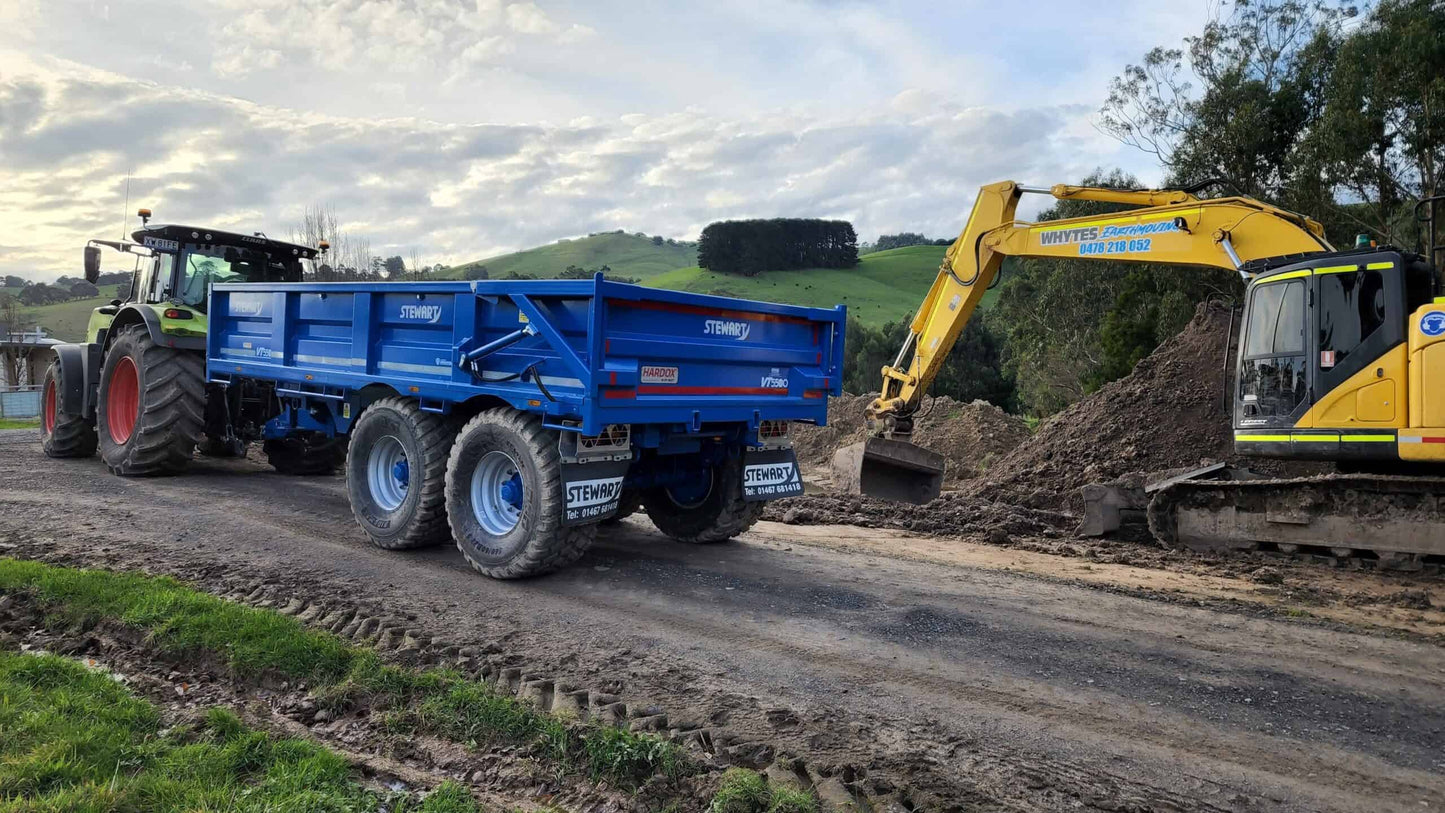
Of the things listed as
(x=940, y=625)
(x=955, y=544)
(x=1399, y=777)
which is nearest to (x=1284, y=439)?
(x=955, y=544)

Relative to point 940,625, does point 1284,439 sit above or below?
above

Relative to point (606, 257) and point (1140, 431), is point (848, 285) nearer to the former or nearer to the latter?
point (606, 257)

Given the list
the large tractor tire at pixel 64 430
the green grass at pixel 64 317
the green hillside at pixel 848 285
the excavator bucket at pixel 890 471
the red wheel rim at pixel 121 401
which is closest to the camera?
the red wheel rim at pixel 121 401

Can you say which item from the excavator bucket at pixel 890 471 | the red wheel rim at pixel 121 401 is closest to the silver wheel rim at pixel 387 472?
the red wheel rim at pixel 121 401

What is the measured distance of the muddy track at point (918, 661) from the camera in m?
3.79

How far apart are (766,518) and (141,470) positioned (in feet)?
23.4

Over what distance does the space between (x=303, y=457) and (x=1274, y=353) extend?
1086cm

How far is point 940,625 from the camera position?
18.7 feet

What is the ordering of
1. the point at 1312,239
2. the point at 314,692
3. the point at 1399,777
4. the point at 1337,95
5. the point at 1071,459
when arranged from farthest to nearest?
the point at 1337,95
the point at 1071,459
the point at 1312,239
the point at 314,692
the point at 1399,777

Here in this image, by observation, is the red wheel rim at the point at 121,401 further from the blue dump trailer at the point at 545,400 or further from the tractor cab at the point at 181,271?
the blue dump trailer at the point at 545,400

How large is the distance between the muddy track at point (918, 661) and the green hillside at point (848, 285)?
42.4m

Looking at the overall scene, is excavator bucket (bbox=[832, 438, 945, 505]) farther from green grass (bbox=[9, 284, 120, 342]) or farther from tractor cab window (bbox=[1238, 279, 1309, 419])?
green grass (bbox=[9, 284, 120, 342])

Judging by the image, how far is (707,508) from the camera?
804cm

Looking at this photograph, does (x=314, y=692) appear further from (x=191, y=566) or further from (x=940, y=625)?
(x=940, y=625)
